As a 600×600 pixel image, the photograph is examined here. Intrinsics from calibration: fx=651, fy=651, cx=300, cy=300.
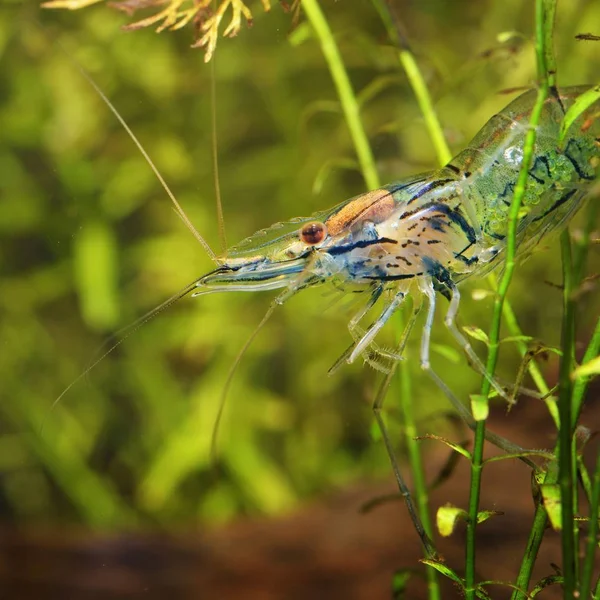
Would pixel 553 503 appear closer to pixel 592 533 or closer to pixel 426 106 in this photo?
pixel 592 533

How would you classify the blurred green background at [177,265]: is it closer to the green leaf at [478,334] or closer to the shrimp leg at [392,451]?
the shrimp leg at [392,451]

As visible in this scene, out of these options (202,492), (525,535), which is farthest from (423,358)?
(202,492)

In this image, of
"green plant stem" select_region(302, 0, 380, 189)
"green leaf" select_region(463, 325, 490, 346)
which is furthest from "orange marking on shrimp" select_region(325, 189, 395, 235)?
"green leaf" select_region(463, 325, 490, 346)

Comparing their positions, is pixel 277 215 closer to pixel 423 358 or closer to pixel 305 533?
pixel 305 533

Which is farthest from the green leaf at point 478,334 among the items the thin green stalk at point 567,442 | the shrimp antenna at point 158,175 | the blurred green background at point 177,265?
the blurred green background at point 177,265

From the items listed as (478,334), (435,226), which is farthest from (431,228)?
(478,334)

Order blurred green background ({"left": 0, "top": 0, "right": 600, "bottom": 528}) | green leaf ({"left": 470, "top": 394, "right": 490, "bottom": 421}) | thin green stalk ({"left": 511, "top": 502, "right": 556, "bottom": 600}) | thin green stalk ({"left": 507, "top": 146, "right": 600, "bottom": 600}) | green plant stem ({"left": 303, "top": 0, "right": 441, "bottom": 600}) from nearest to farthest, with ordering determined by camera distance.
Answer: thin green stalk ({"left": 507, "top": 146, "right": 600, "bottom": 600}) < green leaf ({"left": 470, "top": 394, "right": 490, "bottom": 421}) < thin green stalk ({"left": 511, "top": 502, "right": 556, "bottom": 600}) < green plant stem ({"left": 303, "top": 0, "right": 441, "bottom": 600}) < blurred green background ({"left": 0, "top": 0, "right": 600, "bottom": 528})

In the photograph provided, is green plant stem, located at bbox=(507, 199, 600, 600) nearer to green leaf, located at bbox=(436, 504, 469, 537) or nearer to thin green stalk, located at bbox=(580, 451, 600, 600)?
thin green stalk, located at bbox=(580, 451, 600, 600)
